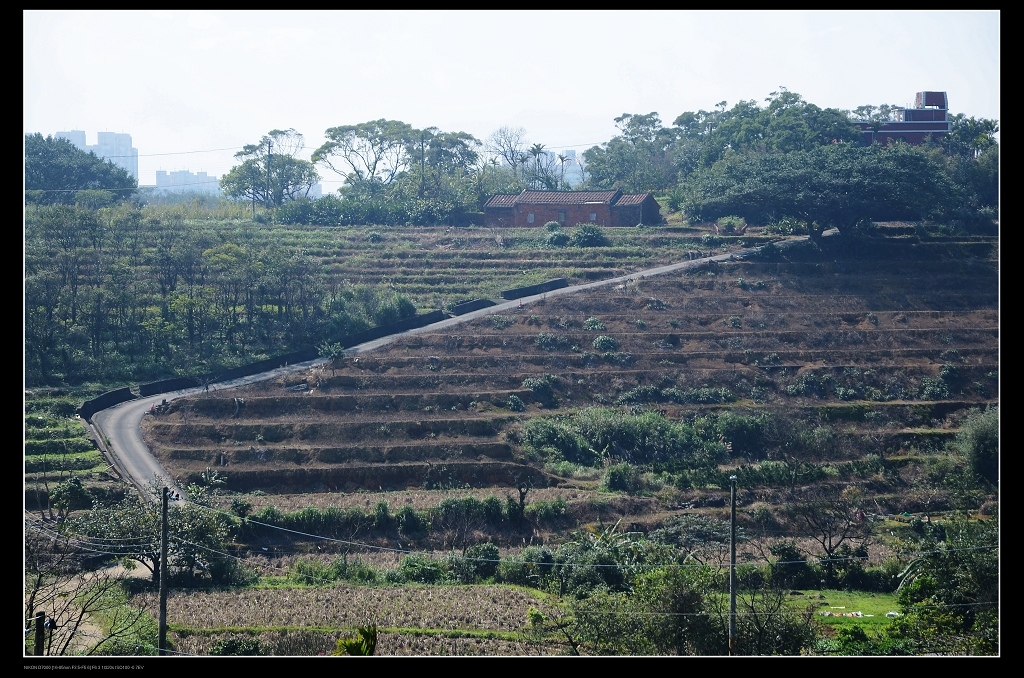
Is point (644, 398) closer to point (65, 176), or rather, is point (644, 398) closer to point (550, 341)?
point (550, 341)

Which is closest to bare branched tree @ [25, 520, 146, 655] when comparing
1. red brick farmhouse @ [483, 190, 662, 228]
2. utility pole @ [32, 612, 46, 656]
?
utility pole @ [32, 612, 46, 656]

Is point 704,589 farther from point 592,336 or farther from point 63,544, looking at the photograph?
point 592,336

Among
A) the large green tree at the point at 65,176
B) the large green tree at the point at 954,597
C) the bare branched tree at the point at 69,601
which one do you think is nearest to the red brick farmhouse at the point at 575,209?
the large green tree at the point at 65,176

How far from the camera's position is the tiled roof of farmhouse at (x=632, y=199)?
57694 mm

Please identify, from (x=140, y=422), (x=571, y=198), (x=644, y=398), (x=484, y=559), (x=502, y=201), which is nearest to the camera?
(x=484, y=559)

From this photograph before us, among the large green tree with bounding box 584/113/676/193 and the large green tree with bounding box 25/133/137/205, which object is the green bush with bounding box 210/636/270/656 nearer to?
the large green tree with bounding box 25/133/137/205

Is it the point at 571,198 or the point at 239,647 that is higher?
the point at 571,198

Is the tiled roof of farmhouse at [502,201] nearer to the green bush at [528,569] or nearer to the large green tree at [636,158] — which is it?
the large green tree at [636,158]

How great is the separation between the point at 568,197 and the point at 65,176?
29.2 m

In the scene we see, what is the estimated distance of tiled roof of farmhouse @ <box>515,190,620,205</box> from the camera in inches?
2292

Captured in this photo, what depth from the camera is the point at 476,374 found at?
121ft

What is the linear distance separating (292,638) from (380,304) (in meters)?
23.0

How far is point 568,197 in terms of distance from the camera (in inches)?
2313

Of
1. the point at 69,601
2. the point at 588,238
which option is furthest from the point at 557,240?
the point at 69,601
